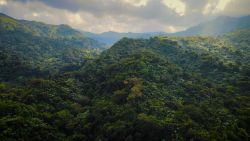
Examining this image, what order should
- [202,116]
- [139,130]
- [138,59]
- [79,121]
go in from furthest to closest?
1. [138,59]
2. [79,121]
3. [202,116]
4. [139,130]

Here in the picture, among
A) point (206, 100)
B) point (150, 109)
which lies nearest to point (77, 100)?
point (150, 109)

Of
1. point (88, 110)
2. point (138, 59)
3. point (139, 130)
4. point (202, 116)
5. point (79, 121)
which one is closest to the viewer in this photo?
point (139, 130)

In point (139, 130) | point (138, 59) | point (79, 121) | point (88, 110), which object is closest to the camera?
point (139, 130)

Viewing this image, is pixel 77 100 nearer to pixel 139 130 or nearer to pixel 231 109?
pixel 139 130

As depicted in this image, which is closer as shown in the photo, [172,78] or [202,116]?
[202,116]

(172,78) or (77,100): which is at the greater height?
(172,78)

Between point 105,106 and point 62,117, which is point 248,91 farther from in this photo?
point 62,117

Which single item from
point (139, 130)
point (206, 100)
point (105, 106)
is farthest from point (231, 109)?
point (105, 106)

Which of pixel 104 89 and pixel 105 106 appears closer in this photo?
pixel 105 106

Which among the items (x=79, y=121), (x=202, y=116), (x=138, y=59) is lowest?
(x=79, y=121)
